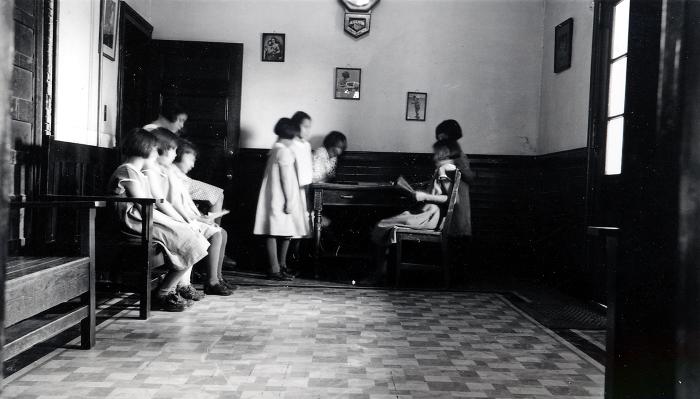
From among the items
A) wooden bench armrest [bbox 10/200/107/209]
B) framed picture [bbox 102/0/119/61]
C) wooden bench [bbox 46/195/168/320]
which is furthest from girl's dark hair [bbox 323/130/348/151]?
wooden bench armrest [bbox 10/200/107/209]

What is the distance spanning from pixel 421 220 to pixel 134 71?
3.27m

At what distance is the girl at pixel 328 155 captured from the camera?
582 cm

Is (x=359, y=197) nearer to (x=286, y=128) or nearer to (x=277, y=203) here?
(x=277, y=203)

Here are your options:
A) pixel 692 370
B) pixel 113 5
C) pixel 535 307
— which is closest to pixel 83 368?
pixel 692 370

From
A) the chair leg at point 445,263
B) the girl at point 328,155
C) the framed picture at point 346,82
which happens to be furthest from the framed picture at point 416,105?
the chair leg at point 445,263

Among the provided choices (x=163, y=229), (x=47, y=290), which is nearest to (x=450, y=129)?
(x=163, y=229)

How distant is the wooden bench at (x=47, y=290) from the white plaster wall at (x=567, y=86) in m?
3.96

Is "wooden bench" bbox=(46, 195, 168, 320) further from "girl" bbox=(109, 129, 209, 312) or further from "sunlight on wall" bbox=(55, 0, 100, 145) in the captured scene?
"sunlight on wall" bbox=(55, 0, 100, 145)

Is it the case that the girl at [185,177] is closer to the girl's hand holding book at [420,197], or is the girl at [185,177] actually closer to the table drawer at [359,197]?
the table drawer at [359,197]

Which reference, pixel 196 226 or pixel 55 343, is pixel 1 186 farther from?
pixel 196 226

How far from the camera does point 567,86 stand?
5.55 metres

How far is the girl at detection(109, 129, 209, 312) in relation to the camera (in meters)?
3.47

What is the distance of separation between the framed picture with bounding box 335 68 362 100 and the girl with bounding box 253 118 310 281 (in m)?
1.45

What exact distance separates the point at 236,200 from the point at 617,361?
560 centimetres
